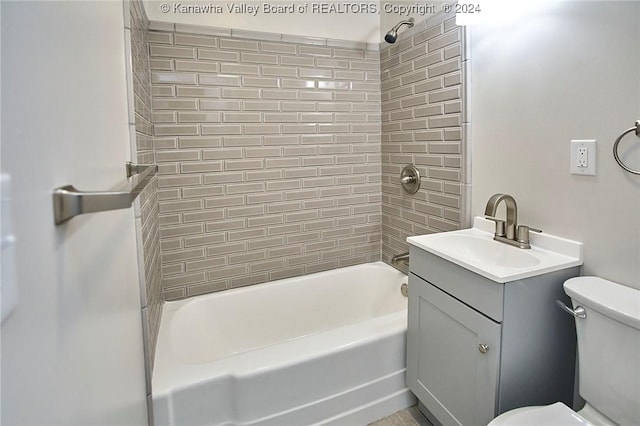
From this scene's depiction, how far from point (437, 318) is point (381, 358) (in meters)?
0.39

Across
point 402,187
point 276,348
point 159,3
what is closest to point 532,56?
point 402,187

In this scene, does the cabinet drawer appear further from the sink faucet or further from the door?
the door

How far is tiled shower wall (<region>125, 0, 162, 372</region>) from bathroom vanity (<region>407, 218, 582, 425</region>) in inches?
44.9

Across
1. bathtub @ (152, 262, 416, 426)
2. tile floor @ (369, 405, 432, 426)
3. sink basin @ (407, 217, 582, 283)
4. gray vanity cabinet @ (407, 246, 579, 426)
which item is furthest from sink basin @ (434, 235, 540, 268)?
tile floor @ (369, 405, 432, 426)

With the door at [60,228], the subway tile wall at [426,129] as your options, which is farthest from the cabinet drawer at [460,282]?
the door at [60,228]

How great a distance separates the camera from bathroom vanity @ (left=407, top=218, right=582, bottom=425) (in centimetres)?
120

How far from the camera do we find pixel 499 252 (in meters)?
1.53

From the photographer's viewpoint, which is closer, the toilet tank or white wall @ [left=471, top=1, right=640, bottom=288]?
the toilet tank

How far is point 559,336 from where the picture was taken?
1277 mm

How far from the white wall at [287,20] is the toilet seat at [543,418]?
2.23m

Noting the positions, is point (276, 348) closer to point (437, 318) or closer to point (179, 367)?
point (179, 367)

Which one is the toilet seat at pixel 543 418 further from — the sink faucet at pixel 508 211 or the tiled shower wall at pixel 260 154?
the tiled shower wall at pixel 260 154

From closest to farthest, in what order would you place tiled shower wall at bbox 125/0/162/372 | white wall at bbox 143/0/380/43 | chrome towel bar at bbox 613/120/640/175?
chrome towel bar at bbox 613/120/640/175 → tiled shower wall at bbox 125/0/162/372 → white wall at bbox 143/0/380/43

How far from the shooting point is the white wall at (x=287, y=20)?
1.96 metres
